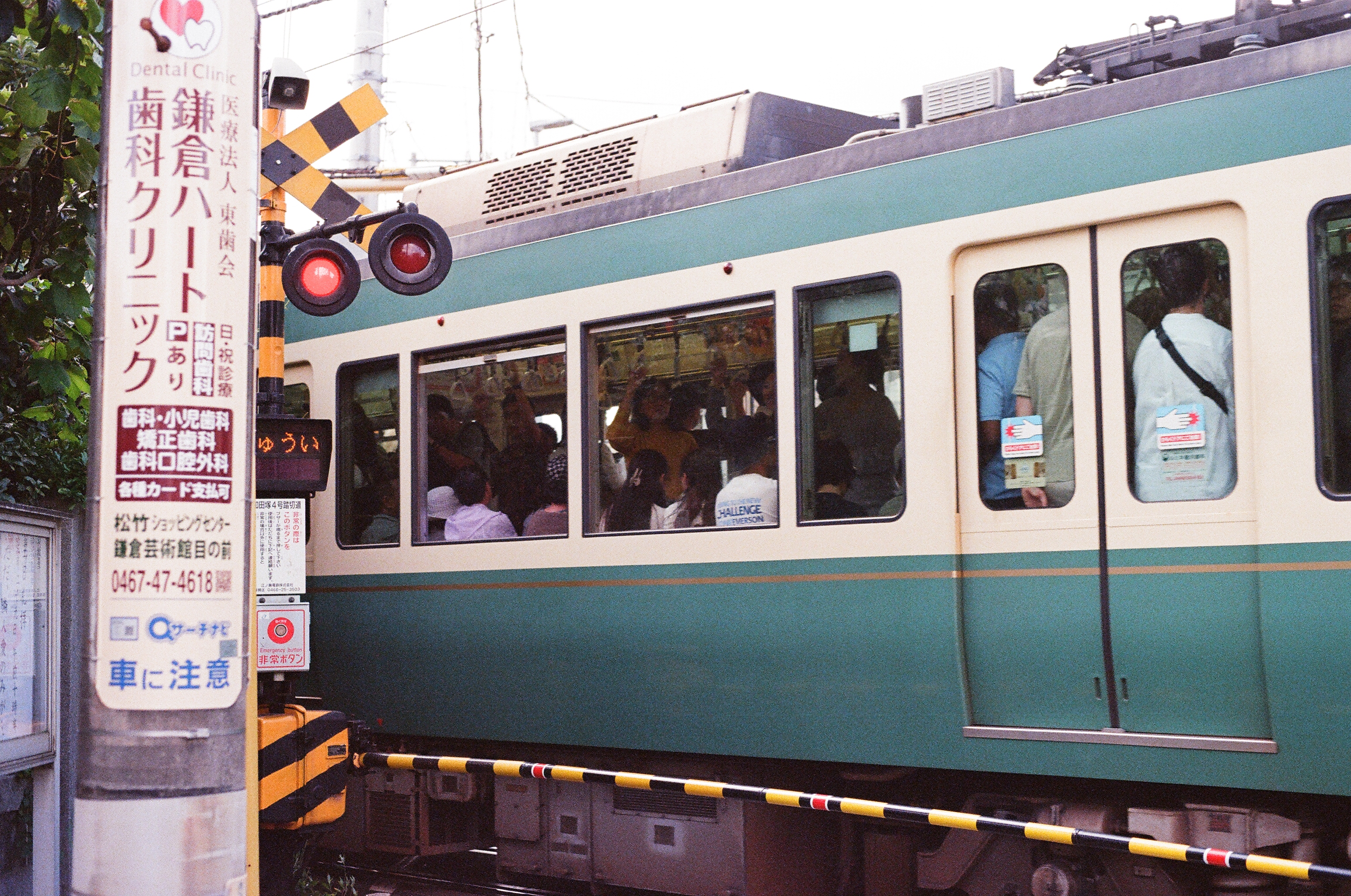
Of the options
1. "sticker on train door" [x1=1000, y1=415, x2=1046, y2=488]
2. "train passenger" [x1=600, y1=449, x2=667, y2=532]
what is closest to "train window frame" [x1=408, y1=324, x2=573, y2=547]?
"train passenger" [x1=600, y1=449, x2=667, y2=532]

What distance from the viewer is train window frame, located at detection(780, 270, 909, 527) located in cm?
543

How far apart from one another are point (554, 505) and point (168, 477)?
2.56 meters

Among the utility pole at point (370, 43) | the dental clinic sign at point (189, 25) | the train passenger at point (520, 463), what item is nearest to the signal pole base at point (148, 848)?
the dental clinic sign at point (189, 25)

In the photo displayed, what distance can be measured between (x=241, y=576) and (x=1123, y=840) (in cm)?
277

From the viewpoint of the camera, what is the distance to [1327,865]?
4.76 meters

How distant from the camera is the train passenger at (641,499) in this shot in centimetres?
622

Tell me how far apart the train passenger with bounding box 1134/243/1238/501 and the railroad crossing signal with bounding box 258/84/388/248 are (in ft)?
11.5

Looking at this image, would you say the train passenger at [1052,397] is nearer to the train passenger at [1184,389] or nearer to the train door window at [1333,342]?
the train passenger at [1184,389]

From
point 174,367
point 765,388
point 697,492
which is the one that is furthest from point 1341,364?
point 174,367

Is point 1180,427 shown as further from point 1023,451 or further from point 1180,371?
point 1023,451

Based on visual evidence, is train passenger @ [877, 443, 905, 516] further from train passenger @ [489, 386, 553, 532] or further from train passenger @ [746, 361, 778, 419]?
train passenger @ [489, 386, 553, 532]

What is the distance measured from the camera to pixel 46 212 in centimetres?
608

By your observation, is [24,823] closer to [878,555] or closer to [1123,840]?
[878,555]

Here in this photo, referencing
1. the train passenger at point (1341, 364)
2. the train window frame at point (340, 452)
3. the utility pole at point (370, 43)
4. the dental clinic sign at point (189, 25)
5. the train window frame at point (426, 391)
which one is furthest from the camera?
the utility pole at point (370, 43)
